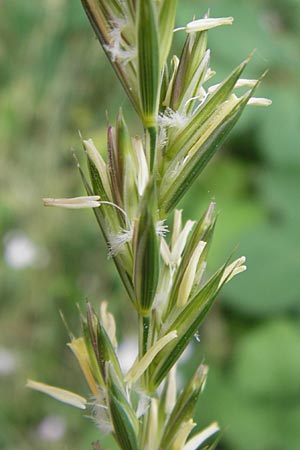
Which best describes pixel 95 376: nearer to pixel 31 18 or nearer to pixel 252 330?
pixel 252 330

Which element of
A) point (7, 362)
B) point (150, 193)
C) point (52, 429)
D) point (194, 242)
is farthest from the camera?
point (7, 362)

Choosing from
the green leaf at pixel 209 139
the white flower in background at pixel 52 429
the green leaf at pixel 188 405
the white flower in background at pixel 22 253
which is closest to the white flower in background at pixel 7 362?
the white flower in background at pixel 52 429

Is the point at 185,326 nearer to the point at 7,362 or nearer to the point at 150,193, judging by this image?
the point at 150,193

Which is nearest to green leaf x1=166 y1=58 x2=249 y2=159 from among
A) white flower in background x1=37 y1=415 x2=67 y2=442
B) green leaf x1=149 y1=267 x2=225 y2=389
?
green leaf x1=149 y1=267 x2=225 y2=389

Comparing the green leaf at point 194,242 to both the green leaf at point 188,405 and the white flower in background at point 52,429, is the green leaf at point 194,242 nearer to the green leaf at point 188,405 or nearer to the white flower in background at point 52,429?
the green leaf at point 188,405

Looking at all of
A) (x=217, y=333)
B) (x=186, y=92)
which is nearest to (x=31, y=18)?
(x=217, y=333)

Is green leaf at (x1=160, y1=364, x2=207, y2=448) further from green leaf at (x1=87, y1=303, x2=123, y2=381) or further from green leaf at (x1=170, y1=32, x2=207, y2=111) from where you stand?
green leaf at (x1=170, y1=32, x2=207, y2=111)

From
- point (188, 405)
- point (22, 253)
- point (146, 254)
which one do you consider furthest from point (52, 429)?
point (146, 254)
